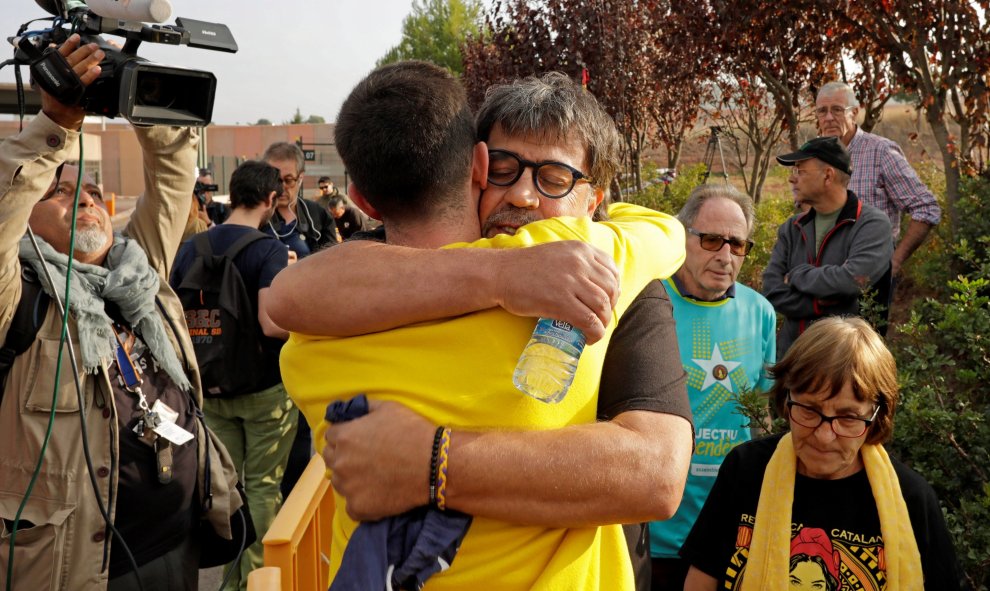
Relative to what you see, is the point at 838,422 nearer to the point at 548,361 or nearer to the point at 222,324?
the point at 548,361

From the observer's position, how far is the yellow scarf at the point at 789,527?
2.35 metres

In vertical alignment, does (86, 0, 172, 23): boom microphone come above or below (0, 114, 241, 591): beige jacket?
above

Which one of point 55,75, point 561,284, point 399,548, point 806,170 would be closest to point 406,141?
point 561,284

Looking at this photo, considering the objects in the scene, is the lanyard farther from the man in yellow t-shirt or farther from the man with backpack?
the man in yellow t-shirt

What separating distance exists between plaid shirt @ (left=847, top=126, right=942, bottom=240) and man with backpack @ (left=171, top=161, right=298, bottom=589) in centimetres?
377

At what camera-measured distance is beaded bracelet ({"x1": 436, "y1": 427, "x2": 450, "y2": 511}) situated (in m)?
1.46

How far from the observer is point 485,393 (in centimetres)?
149

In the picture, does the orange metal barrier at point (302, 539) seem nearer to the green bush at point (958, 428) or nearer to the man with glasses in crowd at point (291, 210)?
the green bush at point (958, 428)

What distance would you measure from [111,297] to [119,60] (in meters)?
0.97

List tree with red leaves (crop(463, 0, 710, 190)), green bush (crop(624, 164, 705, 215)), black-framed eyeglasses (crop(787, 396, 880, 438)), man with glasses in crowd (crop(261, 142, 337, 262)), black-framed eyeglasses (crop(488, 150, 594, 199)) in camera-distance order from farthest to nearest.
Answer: tree with red leaves (crop(463, 0, 710, 190)) → green bush (crop(624, 164, 705, 215)) → man with glasses in crowd (crop(261, 142, 337, 262)) → black-framed eyeglasses (crop(787, 396, 880, 438)) → black-framed eyeglasses (crop(488, 150, 594, 199))

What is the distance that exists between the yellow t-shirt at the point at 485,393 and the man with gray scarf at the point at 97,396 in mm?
1703

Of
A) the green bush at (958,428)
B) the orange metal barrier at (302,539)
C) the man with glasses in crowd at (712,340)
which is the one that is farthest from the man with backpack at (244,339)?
the green bush at (958,428)

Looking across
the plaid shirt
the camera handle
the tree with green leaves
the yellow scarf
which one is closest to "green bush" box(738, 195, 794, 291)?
the plaid shirt

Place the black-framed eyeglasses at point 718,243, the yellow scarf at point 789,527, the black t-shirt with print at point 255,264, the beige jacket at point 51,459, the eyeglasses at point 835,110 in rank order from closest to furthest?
the yellow scarf at point 789,527 → the beige jacket at point 51,459 → the black-framed eyeglasses at point 718,243 → the black t-shirt with print at point 255,264 → the eyeglasses at point 835,110
